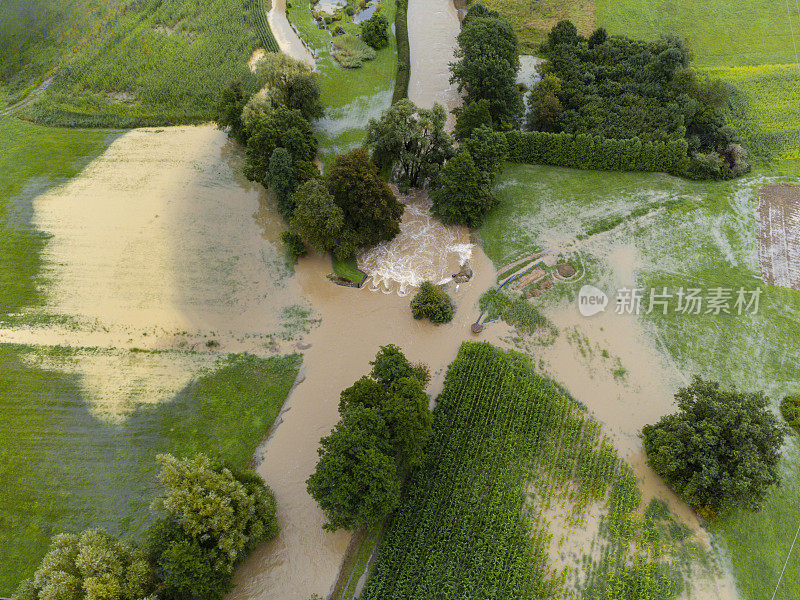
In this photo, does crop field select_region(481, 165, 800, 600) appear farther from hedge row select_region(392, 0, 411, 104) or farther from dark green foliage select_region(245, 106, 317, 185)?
dark green foliage select_region(245, 106, 317, 185)

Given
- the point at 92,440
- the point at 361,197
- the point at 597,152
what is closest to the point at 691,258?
the point at 597,152

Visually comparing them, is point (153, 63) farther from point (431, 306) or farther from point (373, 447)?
point (373, 447)

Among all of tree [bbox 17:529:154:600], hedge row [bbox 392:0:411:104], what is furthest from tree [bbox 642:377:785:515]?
hedge row [bbox 392:0:411:104]

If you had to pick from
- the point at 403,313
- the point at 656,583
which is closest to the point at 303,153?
the point at 403,313

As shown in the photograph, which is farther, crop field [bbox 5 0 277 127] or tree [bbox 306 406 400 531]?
crop field [bbox 5 0 277 127]

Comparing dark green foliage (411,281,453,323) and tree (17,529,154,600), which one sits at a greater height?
dark green foliage (411,281,453,323)

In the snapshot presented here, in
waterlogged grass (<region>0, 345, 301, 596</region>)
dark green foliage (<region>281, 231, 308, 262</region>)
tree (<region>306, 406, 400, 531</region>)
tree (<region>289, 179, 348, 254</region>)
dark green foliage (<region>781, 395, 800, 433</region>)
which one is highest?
tree (<region>289, 179, 348, 254</region>)

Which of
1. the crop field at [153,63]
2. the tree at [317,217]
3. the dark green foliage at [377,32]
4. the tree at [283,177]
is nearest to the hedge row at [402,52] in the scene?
the dark green foliage at [377,32]
